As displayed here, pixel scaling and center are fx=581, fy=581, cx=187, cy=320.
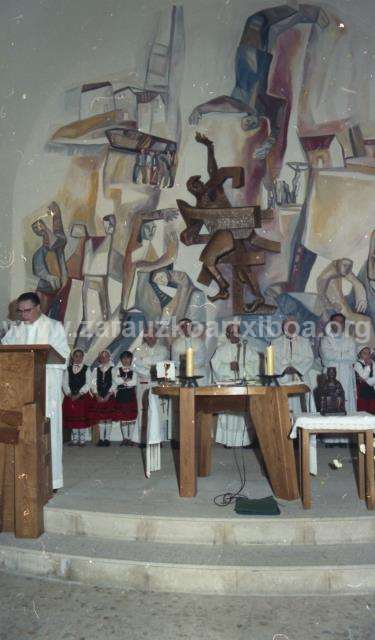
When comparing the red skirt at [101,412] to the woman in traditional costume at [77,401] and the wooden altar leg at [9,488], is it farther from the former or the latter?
the wooden altar leg at [9,488]

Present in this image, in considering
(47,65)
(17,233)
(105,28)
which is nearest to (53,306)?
(17,233)

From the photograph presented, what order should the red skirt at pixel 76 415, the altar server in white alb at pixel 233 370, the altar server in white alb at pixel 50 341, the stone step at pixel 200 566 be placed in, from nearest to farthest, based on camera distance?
the stone step at pixel 200 566 → the altar server in white alb at pixel 50 341 → the altar server in white alb at pixel 233 370 → the red skirt at pixel 76 415

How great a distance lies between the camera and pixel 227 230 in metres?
9.25

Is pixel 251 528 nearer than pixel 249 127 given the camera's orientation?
Yes

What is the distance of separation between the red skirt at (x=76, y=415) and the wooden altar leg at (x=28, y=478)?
13.5 ft

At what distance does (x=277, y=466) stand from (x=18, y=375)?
208 centimetres

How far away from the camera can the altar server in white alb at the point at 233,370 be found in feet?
25.1

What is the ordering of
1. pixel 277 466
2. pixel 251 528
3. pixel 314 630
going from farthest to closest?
pixel 277 466 < pixel 251 528 < pixel 314 630

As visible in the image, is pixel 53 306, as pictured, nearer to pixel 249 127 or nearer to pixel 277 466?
pixel 249 127

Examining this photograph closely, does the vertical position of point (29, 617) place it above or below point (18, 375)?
below

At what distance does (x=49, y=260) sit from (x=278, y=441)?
20.4 ft

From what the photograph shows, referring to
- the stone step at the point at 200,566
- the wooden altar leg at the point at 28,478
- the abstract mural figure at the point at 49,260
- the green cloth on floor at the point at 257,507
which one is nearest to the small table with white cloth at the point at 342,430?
the green cloth on floor at the point at 257,507

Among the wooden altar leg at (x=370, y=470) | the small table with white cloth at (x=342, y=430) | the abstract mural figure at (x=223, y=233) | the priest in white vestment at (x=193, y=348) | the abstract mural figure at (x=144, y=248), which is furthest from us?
the abstract mural figure at (x=144, y=248)

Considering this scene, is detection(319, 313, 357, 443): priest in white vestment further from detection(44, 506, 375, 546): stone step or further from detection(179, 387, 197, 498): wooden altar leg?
detection(44, 506, 375, 546): stone step
